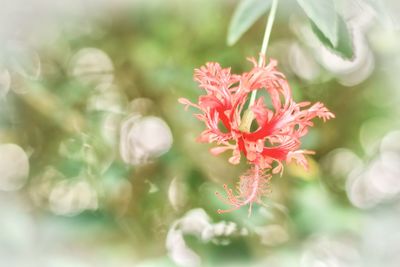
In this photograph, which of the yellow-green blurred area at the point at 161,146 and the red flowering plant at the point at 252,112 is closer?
the red flowering plant at the point at 252,112

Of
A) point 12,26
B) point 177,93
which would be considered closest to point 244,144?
point 177,93

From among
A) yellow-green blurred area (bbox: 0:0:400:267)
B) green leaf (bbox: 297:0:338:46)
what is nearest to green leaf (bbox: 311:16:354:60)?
green leaf (bbox: 297:0:338:46)

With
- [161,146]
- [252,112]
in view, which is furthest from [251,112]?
[161,146]

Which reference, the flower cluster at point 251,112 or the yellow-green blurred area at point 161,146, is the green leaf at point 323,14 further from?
the yellow-green blurred area at point 161,146

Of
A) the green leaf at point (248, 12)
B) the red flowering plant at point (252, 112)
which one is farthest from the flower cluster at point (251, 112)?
the green leaf at point (248, 12)

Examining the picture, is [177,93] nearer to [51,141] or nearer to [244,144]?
[51,141]

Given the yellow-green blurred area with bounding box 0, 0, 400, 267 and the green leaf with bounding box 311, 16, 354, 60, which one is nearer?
the green leaf with bounding box 311, 16, 354, 60

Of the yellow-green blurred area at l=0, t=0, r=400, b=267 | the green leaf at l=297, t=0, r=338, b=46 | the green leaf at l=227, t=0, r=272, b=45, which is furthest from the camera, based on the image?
the yellow-green blurred area at l=0, t=0, r=400, b=267

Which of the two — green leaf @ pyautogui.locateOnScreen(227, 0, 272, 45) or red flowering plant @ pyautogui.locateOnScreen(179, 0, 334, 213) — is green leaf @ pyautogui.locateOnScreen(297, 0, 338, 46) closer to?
red flowering plant @ pyautogui.locateOnScreen(179, 0, 334, 213)
